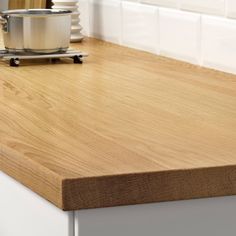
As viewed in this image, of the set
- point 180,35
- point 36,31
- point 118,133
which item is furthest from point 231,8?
point 118,133

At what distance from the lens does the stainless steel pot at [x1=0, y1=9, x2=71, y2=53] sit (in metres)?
1.74

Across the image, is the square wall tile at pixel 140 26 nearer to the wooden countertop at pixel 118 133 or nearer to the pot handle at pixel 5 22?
the wooden countertop at pixel 118 133

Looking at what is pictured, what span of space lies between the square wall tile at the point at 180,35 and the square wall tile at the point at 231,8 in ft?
0.36

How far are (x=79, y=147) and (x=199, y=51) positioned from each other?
71 cm

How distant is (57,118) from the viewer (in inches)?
48.9

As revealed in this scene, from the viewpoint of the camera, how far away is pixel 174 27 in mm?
1830

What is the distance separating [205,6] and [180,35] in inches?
4.5

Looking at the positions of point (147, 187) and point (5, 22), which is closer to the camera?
point (147, 187)

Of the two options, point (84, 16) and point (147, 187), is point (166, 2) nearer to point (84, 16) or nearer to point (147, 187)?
point (84, 16)

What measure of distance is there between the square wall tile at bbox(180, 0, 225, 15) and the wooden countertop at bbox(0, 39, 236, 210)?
116mm

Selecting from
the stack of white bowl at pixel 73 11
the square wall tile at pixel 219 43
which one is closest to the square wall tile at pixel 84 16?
the stack of white bowl at pixel 73 11

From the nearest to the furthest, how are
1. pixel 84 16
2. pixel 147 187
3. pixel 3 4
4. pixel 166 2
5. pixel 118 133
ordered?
pixel 147 187 → pixel 118 133 → pixel 166 2 → pixel 84 16 → pixel 3 4

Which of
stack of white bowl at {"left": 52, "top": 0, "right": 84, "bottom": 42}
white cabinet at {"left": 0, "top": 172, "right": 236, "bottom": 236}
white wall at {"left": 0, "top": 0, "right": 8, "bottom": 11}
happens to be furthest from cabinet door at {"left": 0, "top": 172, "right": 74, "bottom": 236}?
white wall at {"left": 0, "top": 0, "right": 8, "bottom": 11}

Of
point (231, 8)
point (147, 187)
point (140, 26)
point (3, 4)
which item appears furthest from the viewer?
point (3, 4)
